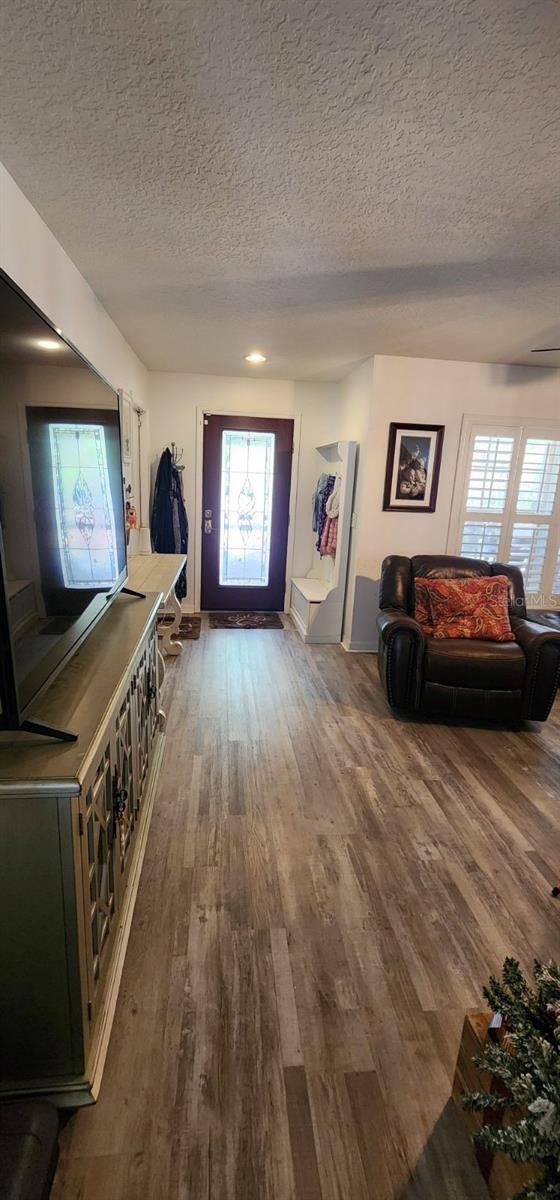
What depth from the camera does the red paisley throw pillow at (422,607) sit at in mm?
3479

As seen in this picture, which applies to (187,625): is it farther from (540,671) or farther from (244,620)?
(540,671)

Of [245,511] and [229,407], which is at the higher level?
[229,407]

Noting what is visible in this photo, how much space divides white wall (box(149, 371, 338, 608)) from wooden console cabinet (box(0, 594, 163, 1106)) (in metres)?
4.01

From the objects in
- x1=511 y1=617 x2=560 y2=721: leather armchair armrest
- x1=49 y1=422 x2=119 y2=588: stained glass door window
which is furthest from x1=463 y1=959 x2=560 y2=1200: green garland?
x1=511 y1=617 x2=560 y2=721: leather armchair armrest

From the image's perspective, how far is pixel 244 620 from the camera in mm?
5270

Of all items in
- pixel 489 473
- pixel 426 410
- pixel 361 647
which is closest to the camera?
pixel 426 410

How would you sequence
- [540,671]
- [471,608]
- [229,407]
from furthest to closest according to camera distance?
[229,407] < [471,608] < [540,671]

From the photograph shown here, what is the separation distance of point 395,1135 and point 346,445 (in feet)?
13.1

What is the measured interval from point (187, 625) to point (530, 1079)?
4401 mm

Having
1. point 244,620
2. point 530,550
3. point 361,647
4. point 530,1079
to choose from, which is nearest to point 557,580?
point 530,550

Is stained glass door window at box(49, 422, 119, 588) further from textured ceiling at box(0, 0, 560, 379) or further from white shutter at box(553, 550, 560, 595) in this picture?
white shutter at box(553, 550, 560, 595)

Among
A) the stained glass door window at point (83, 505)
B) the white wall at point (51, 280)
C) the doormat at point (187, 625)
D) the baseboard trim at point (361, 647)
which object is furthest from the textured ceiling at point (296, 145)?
the doormat at point (187, 625)

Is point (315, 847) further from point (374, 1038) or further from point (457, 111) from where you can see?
point (457, 111)

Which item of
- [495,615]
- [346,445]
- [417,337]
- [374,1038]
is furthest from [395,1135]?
[346,445]
